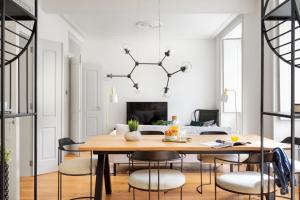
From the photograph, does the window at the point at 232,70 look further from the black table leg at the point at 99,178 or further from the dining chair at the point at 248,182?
the black table leg at the point at 99,178

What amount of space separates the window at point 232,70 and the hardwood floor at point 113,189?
302cm

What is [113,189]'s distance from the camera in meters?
3.68

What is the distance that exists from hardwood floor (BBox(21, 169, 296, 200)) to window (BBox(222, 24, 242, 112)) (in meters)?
3.02

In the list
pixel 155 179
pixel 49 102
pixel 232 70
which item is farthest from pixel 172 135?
pixel 232 70

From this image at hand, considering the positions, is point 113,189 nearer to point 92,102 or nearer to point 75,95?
point 75,95

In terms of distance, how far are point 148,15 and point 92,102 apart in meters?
2.64

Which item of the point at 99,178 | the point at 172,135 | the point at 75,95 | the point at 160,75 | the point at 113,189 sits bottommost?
the point at 113,189

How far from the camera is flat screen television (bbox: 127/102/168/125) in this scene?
7.46m

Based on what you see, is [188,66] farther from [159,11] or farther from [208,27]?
[208,27]

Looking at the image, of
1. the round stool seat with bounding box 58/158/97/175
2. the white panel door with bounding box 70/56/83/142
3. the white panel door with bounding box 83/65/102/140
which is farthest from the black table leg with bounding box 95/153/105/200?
the white panel door with bounding box 83/65/102/140

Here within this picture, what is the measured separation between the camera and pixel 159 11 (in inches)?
175

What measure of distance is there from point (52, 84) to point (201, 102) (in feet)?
14.2

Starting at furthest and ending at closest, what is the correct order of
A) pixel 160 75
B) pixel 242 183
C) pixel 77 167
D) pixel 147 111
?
pixel 160 75 → pixel 147 111 → pixel 77 167 → pixel 242 183

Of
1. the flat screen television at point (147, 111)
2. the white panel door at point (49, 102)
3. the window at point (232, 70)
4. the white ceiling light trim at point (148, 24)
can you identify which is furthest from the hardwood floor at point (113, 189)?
the white ceiling light trim at point (148, 24)
